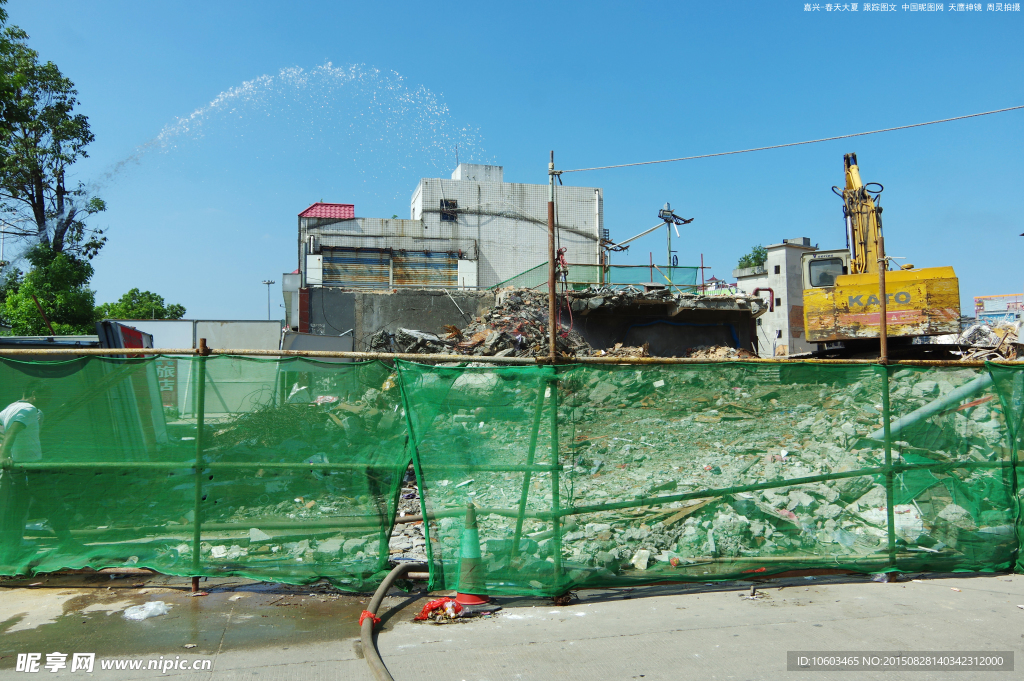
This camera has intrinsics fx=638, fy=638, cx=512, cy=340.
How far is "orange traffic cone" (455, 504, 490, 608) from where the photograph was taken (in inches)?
183

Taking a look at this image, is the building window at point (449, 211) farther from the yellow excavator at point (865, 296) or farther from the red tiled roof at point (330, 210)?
the yellow excavator at point (865, 296)

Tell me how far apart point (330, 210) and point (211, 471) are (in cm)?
3180

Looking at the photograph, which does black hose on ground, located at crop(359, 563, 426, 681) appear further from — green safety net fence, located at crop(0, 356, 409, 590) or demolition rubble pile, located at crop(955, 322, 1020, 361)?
demolition rubble pile, located at crop(955, 322, 1020, 361)

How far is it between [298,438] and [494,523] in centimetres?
165

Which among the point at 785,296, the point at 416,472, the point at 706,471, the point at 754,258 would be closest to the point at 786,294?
the point at 785,296

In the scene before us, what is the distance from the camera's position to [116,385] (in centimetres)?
504

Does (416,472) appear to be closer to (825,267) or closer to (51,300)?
(825,267)

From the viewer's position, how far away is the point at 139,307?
197 feet

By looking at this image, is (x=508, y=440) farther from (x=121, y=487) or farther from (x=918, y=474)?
(x=918, y=474)

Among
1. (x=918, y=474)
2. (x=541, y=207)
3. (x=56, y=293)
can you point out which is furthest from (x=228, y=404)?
(x=541, y=207)

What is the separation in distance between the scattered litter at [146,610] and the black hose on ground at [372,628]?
1459mm

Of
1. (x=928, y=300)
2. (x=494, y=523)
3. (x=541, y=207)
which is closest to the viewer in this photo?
(x=494, y=523)

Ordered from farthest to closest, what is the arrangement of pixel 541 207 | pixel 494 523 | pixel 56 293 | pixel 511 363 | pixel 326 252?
pixel 541 207 → pixel 326 252 → pixel 56 293 → pixel 511 363 → pixel 494 523

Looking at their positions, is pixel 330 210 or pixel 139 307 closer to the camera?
pixel 330 210
